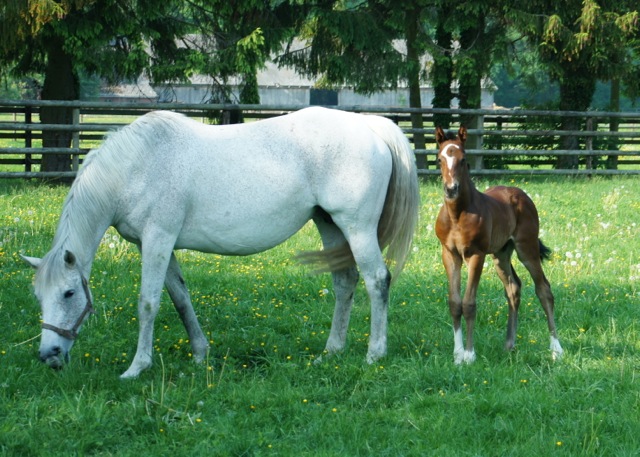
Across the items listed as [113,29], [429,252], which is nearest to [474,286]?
[429,252]

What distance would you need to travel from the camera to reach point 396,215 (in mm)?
6559

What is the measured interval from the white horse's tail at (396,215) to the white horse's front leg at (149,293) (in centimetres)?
115

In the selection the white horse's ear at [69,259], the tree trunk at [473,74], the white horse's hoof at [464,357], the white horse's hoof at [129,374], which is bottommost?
the white horse's hoof at [129,374]

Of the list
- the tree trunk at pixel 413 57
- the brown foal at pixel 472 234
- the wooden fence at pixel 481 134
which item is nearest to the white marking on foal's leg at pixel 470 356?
the brown foal at pixel 472 234

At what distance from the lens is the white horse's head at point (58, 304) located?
18.2 ft

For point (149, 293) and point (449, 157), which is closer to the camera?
point (449, 157)

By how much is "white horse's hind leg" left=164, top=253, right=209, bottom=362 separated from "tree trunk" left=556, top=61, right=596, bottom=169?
15458 millimetres

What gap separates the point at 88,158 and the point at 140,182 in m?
0.41

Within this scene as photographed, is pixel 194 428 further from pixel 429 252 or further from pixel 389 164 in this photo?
pixel 429 252

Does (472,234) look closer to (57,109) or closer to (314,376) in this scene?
(314,376)

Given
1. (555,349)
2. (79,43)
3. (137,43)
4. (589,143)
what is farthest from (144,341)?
(589,143)

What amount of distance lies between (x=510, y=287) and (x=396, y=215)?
3.42 ft

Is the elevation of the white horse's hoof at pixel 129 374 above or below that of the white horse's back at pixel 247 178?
below

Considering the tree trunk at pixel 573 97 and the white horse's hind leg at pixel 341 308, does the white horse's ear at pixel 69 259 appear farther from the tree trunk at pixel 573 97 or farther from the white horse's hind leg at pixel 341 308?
the tree trunk at pixel 573 97
